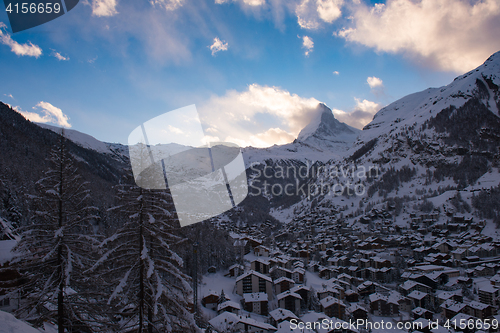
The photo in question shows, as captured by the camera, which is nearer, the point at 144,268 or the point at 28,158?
the point at 144,268

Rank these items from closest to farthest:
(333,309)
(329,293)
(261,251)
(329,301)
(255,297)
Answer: (255,297) → (333,309) → (329,301) → (329,293) → (261,251)

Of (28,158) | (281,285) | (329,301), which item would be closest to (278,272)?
(281,285)

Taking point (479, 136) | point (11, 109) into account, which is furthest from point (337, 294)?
point (11, 109)

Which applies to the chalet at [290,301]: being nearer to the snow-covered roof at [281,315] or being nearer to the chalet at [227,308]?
the snow-covered roof at [281,315]

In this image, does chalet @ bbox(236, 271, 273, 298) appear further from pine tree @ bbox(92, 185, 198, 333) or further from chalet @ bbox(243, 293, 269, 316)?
pine tree @ bbox(92, 185, 198, 333)

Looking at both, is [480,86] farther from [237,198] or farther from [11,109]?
[11,109]

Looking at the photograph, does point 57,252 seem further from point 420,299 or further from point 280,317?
point 420,299
